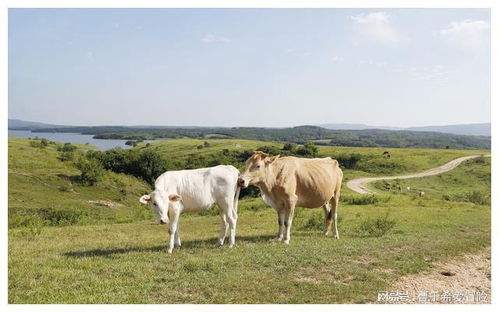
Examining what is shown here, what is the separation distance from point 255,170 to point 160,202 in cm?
309

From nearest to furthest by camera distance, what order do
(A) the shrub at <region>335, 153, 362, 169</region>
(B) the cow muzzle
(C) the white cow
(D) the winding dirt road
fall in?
(C) the white cow
(B) the cow muzzle
(D) the winding dirt road
(A) the shrub at <region>335, 153, 362, 169</region>

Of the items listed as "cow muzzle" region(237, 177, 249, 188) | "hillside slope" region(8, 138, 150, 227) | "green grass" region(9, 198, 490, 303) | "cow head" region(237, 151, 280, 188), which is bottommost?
"hillside slope" region(8, 138, 150, 227)

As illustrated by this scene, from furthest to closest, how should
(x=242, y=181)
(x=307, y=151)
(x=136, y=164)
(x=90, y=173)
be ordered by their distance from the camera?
(x=307, y=151)
(x=136, y=164)
(x=90, y=173)
(x=242, y=181)

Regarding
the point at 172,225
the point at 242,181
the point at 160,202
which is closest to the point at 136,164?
the point at 242,181

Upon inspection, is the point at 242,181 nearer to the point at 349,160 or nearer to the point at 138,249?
the point at 138,249

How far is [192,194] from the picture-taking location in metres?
10.7

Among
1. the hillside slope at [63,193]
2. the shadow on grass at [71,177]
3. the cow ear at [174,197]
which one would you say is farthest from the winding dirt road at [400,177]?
the cow ear at [174,197]

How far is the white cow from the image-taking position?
10062 mm

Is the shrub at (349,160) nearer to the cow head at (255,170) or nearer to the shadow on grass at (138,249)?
the cow head at (255,170)

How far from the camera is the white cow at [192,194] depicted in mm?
10062

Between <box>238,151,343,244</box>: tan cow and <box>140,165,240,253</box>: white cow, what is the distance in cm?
57

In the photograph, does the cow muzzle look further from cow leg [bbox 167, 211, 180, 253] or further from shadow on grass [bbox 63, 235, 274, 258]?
cow leg [bbox 167, 211, 180, 253]

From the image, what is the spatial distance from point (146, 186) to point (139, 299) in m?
50.4

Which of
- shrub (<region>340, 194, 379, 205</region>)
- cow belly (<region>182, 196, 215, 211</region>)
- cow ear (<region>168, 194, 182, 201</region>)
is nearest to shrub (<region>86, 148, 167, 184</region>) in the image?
shrub (<region>340, 194, 379, 205</region>)
